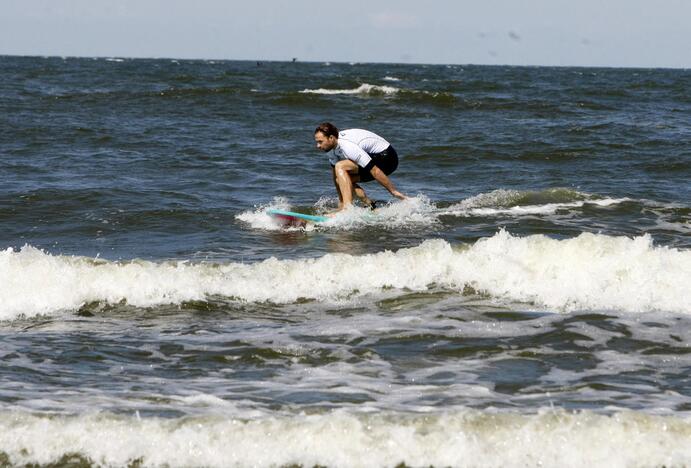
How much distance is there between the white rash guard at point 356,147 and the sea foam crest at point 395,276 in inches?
113

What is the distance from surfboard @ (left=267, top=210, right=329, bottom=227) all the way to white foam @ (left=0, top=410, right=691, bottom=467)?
7570 mm

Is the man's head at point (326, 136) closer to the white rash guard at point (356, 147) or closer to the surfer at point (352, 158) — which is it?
the surfer at point (352, 158)

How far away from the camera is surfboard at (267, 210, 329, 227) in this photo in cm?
1365

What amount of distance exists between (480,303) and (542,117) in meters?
20.6

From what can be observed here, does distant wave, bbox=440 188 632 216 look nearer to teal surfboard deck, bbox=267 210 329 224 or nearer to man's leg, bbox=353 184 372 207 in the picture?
man's leg, bbox=353 184 372 207

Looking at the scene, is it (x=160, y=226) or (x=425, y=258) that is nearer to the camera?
(x=425, y=258)

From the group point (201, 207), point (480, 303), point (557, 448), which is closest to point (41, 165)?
point (201, 207)

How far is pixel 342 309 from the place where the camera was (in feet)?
31.8

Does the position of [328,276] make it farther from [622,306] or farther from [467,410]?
[467,410]

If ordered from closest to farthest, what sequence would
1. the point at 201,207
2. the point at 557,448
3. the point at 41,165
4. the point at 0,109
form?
the point at 557,448 < the point at 201,207 < the point at 41,165 < the point at 0,109

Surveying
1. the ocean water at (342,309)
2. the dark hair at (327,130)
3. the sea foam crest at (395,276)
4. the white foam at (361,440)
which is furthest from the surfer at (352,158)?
the white foam at (361,440)

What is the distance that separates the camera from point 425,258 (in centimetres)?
1111

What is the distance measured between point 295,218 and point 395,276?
3287 millimetres

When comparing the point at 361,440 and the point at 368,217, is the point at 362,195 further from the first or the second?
the point at 361,440
